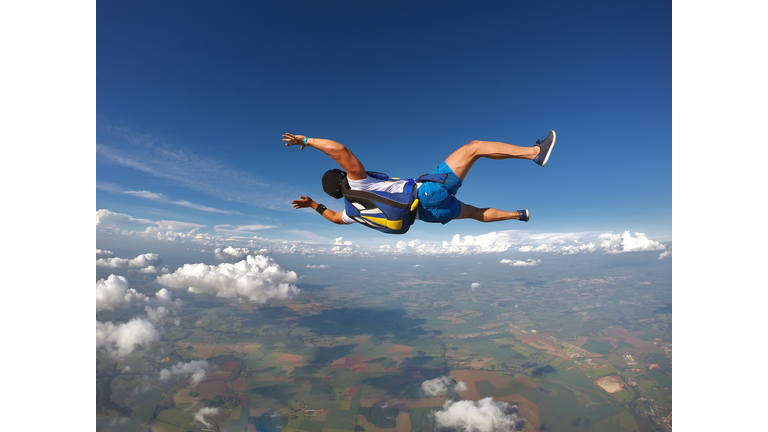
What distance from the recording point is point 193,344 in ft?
240

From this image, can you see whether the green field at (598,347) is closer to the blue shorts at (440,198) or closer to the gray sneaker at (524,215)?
the gray sneaker at (524,215)

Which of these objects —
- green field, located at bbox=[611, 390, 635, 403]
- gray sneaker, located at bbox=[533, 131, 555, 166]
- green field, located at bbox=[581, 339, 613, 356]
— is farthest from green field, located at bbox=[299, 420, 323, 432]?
green field, located at bbox=[581, 339, 613, 356]

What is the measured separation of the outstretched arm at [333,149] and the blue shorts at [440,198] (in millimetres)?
753

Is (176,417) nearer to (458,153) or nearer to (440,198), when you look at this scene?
(440,198)

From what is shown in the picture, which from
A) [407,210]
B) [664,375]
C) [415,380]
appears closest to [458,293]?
[415,380]

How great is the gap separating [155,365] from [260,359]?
33.1m

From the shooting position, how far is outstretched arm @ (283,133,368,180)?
8.27 feet

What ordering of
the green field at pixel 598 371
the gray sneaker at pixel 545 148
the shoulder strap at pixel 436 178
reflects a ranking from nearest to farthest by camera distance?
the gray sneaker at pixel 545 148 → the shoulder strap at pixel 436 178 → the green field at pixel 598 371

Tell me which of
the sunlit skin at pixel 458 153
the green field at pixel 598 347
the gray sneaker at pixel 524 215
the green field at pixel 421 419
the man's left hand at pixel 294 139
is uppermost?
the man's left hand at pixel 294 139

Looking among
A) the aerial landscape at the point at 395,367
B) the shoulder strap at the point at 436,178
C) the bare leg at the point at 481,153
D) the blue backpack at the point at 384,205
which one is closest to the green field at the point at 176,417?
the aerial landscape at the point at 395,367

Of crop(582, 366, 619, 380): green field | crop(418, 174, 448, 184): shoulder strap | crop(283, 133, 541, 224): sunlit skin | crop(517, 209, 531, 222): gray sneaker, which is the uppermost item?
crop(283, 133, 541, 224): sunlit skin

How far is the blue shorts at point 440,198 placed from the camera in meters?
2.74

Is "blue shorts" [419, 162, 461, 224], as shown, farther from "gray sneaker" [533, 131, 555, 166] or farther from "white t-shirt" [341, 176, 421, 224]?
"gray sneaker" [533, 131, 555, 166]

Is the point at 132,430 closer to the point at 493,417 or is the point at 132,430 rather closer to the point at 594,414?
the point at 493,417
